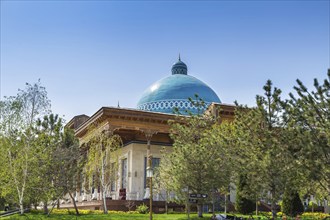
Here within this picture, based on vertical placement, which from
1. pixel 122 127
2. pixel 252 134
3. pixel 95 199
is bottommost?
pixel 95 199

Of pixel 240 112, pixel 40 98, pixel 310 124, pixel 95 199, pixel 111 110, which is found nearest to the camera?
pixel 310 124

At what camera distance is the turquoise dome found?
132 feet

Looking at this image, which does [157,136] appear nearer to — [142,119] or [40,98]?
[142,119]

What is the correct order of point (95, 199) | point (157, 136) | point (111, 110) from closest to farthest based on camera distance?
point (111, 110) → point (95, 199) → point (157, 136)

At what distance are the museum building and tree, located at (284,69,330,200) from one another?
1038 cm

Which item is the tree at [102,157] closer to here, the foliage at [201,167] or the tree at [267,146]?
the foliage at [201,167]

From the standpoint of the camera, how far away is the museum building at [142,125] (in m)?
30.9

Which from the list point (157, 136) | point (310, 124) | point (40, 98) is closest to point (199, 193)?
point (310, 124)

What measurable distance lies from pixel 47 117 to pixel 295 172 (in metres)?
16.9

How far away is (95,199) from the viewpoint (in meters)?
32.5

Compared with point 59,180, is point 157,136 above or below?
above

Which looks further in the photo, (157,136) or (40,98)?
(157,136)

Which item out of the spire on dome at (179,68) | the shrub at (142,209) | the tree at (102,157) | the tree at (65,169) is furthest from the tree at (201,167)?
the spire on dome at (179,68)

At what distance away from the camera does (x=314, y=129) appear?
1420 cm
